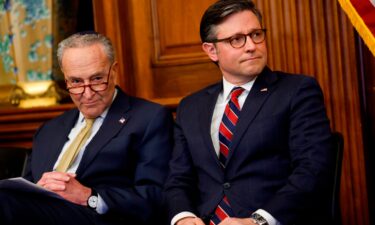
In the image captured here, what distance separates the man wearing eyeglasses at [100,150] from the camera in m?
3.01

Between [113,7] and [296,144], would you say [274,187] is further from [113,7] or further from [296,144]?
[113,7]

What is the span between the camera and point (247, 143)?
2.79 meters

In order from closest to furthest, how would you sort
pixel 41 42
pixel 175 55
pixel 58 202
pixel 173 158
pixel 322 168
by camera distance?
pixel 322 168, pixel 58 202, pixel 173 158, pixel 175 55, pixel 41 42

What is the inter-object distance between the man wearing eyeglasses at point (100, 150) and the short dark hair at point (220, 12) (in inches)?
18.1

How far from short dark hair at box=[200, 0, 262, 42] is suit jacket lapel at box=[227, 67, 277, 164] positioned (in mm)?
289

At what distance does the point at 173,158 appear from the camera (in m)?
3.08

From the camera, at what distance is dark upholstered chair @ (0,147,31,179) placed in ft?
11.8

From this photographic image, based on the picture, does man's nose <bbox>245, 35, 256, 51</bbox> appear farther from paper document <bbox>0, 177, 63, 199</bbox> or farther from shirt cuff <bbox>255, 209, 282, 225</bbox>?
paper document <bbox>0, 177, 63, 199</bbox>

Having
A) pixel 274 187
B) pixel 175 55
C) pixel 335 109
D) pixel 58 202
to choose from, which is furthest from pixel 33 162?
pixel 335 109

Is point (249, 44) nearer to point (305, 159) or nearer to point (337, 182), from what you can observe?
point (305, 159)

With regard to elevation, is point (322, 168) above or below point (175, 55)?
below

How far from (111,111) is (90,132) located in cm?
15

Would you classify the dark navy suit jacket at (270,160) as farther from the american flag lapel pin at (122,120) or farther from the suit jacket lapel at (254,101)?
the american flag lapel pin at (122,120)

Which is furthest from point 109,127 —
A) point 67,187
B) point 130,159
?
point 67,187
